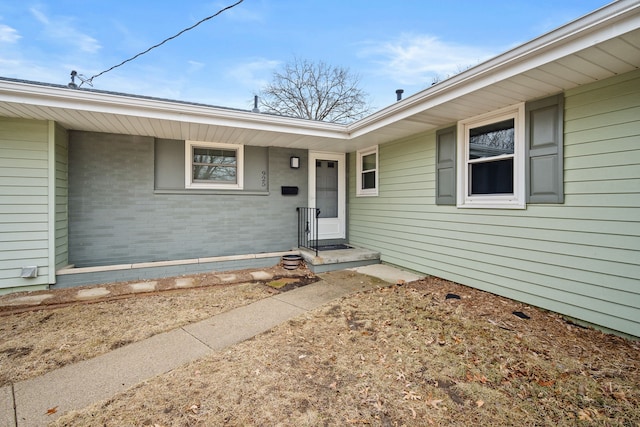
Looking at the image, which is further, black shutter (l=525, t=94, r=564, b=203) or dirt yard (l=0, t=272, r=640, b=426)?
black shutter (l=525, t=94, r=564, b=203)

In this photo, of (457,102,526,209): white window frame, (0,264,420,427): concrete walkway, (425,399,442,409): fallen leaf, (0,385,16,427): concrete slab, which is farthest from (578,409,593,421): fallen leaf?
(0,385,16,427): concrete slab

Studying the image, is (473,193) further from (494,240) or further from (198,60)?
(198,60)

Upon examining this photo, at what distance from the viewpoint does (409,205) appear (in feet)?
17.2

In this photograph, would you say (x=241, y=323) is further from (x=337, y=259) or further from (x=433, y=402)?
(x=337, y=259)

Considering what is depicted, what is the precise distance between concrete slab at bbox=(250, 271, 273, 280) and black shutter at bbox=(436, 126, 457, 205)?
3.09 m

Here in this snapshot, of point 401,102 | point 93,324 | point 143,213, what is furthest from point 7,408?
point 401,102

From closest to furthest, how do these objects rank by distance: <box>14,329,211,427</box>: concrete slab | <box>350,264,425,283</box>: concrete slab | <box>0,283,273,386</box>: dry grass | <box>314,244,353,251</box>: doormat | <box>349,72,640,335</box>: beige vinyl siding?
<box>14,329,211,427</box>: concrete slab, <box>0,283,273,386</box>: dry grass, <box>349,72,640,335</box>: beige vinyl siding, <box>350,264,425,283</box>: concrete slab, <box>314,244,353,251</box>: doormat

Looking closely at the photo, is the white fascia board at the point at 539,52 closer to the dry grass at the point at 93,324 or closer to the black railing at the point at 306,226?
the black railing at the point at 306,226

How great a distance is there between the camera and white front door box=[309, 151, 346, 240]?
656 cm

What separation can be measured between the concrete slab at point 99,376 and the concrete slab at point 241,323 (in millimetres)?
144

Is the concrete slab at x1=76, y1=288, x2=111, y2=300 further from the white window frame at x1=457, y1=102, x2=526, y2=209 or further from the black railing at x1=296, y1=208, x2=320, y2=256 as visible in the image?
the white window frame at x1=457, y1=102, x2=526, y2=209

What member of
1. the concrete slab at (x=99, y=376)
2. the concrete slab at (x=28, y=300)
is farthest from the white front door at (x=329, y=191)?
the concrete slab at (x=28, y=300)

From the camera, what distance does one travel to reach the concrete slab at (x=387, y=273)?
190 inches

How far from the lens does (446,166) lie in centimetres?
449
